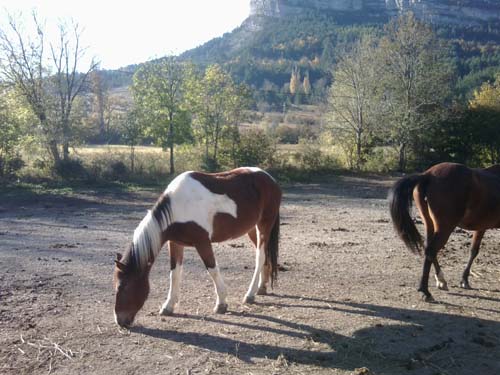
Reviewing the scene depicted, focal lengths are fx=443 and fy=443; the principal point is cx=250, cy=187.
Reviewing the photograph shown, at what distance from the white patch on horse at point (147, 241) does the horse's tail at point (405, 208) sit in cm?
300

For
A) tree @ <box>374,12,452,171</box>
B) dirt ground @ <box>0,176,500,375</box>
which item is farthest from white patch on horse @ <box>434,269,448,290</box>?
tree @ <box>374,12,452,171</box>

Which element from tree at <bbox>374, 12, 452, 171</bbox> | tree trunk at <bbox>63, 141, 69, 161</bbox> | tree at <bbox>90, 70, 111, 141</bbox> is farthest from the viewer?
tree at <bbox>90, 70, 111, 141</bbox>

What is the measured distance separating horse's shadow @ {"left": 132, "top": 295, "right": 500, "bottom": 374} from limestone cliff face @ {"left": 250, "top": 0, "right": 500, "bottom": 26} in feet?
315

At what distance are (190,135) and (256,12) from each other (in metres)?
105

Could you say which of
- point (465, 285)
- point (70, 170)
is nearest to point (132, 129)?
point (70, 170)

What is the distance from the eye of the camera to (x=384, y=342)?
4.39m

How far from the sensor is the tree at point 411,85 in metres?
26.1

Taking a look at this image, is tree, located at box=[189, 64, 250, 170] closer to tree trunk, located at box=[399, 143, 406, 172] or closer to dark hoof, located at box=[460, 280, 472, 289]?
tree trunk, located at box=[399, 143, 406, 172]

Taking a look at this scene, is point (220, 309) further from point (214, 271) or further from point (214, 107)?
point (214, 107)

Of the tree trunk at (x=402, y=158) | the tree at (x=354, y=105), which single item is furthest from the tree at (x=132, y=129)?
the tree trunk at (x=402, y=158)

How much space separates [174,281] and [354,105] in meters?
23.4

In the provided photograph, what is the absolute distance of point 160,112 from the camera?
2231 cm

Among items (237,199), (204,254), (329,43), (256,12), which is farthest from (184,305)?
(256,12)

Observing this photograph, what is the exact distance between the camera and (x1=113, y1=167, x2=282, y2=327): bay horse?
15.2ft
